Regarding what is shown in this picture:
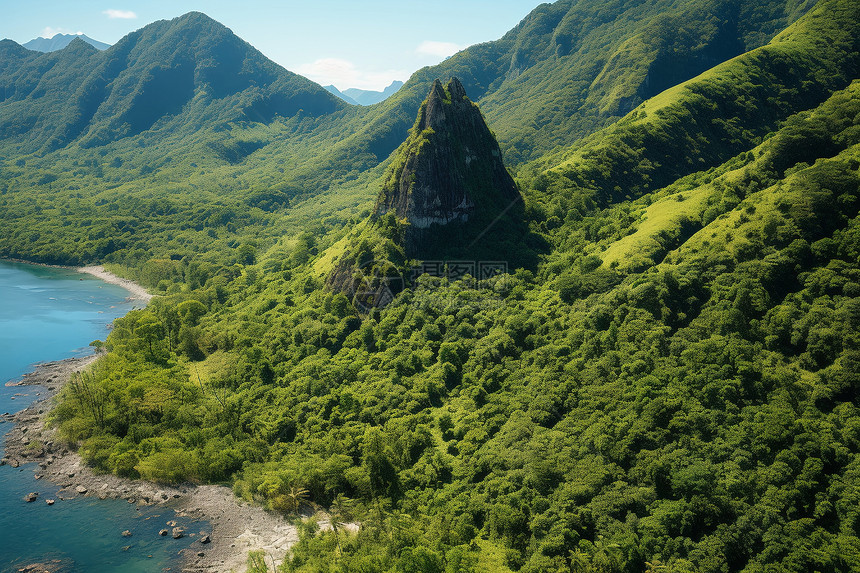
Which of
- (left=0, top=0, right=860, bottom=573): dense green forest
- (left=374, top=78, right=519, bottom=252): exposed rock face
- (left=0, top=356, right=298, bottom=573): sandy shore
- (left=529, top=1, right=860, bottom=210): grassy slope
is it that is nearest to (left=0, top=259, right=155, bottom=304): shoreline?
(left=0, top=0, right=860, bottom=573): dense green forest

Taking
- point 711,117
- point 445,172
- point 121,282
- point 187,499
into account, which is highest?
point 445,172

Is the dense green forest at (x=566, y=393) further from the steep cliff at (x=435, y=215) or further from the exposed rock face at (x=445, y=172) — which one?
the exposed rock face at (x=445, y=172)

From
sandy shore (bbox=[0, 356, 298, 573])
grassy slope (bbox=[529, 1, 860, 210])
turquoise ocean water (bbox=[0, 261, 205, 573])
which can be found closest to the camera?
turquoise ocean water (bbox=[0, 261, 205, 573])

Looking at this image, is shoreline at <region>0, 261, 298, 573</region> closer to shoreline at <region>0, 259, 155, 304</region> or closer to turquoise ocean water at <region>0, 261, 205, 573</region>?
turquoise ocean water at <region>0, 261, 205, 573</region>

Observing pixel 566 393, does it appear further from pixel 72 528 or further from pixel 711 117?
pixel 711 117

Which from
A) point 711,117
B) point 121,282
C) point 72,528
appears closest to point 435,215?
point 72,528

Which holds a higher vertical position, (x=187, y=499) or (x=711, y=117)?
(x=711, y=117)
